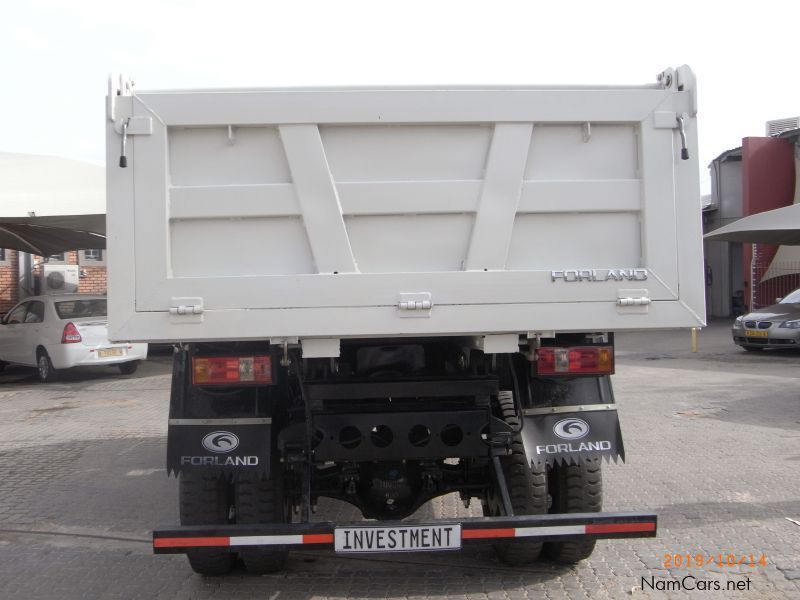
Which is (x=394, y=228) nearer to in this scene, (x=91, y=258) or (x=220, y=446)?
(x=220, y=446)

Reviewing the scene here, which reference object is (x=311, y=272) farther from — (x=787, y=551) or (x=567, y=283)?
(x=787, y=551)

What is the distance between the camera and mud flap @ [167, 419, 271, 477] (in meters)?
3.90

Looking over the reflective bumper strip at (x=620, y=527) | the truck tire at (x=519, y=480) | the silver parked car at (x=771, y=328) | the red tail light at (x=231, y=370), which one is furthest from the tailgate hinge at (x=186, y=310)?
the silver parked car at (x=771, y=328)

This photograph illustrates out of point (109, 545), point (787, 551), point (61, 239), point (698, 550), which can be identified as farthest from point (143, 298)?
point (61, 239)

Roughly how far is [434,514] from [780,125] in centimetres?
2790

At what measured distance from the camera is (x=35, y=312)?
14.0 metres

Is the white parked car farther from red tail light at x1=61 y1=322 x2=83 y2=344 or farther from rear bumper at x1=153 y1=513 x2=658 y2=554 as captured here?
rear bumper at x1=153 y1=513 x2=658 y2=554

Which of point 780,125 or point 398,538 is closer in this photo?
point 398,538

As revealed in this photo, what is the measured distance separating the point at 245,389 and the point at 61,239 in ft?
50.5

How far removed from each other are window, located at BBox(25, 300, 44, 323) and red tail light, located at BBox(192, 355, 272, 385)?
11.3 meters

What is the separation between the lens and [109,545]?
4.99 metres

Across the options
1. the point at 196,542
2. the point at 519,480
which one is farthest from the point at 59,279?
the point at 519,480

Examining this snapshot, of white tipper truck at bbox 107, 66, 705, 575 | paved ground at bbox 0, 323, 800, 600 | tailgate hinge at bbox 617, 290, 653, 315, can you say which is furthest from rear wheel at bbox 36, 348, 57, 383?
tailgate hinge at bbox 617, 290, 653, 315

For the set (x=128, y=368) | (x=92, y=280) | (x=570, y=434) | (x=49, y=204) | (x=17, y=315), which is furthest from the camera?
(x=92, y=280)
